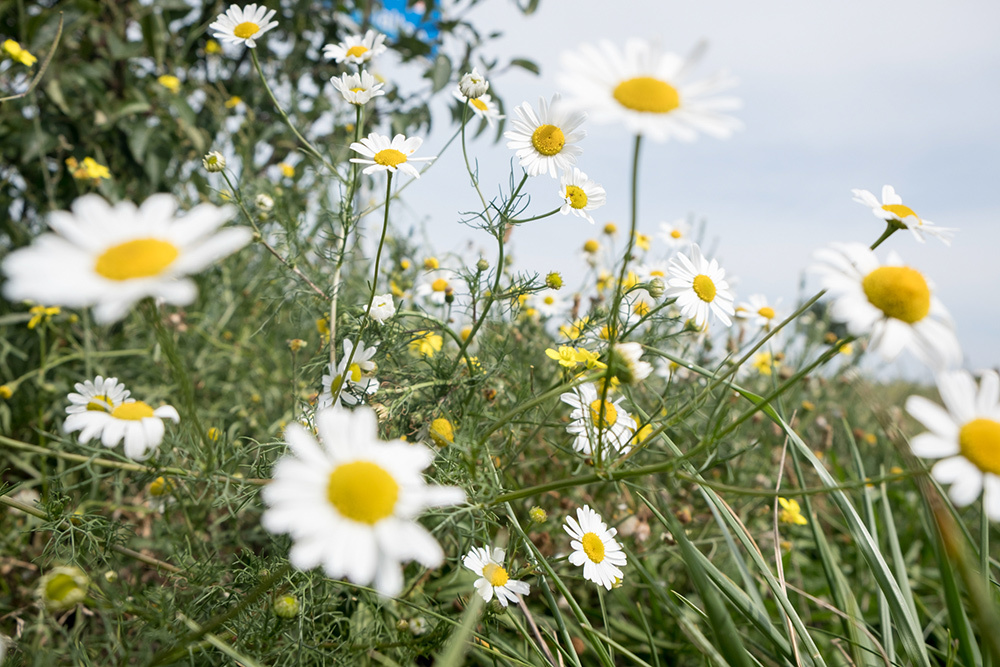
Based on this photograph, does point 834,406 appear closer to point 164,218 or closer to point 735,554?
point 735,554

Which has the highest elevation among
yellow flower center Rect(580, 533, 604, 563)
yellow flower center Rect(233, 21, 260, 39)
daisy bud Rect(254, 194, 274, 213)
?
yellow flower center Rect(233, 21, 260, 39)

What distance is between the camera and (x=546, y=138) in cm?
81

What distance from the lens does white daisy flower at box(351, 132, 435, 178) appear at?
2.50 feet

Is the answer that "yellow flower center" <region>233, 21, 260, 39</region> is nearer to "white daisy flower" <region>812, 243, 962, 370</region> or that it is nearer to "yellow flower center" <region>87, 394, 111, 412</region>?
"yellow flower center" <region>87, 394, 111, 412</region>

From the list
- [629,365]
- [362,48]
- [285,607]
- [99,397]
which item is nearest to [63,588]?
[285,607]

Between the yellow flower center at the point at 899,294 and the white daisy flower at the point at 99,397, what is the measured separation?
83 cm

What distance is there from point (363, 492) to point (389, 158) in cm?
53

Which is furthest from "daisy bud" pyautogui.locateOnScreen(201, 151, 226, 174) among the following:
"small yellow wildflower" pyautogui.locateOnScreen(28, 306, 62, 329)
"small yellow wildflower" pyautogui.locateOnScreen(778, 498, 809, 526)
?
"small yellow wildflower" pyautogui.locateOnScreen(778, 498, 809, 526)

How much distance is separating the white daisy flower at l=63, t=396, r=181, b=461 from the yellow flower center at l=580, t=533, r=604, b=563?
546 millimetres

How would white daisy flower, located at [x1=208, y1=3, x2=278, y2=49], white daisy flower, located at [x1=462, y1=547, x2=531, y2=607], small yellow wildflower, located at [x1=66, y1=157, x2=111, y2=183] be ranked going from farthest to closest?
small yellow wildflower, located at [x1=66, y1=157, x2=111, y2=183]
white daisy flower, located at [x1=208, y1=3, x2=278, y2=49]
white daisy flower, located at [x1=462, y1=547, x2=531, y2=607]

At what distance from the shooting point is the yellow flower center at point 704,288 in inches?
30.7

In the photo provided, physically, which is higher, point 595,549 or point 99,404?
point 595,549

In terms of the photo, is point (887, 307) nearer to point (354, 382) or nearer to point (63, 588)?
point (354, 382)

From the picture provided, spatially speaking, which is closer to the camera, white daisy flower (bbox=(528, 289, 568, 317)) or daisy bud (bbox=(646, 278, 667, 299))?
daisy bud (bbox=(646, 278, 667, 299))
